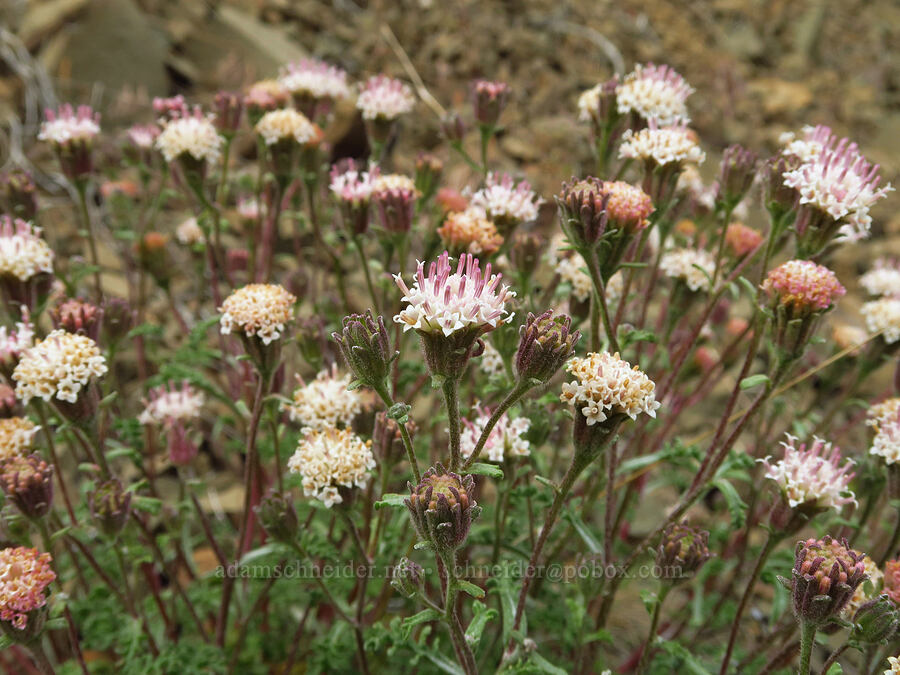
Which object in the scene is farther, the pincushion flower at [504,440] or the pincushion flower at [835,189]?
the pincushion flower at [504,440]

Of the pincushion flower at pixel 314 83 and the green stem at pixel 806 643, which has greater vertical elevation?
the pincushion flower at pixel 314 83

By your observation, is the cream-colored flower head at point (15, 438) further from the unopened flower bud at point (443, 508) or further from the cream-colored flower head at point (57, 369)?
the unopened flower bud at point (443, 508)

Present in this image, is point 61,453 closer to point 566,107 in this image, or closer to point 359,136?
point 359,136

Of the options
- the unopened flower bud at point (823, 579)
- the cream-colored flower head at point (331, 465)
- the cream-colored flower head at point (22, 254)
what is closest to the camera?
the unopened flower bud at point (823, 579)

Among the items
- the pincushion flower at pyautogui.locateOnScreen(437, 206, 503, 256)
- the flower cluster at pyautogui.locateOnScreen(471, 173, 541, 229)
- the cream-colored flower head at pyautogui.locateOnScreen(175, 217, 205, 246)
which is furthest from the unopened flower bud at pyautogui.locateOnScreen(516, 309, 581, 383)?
the cream-colored flower head at pyautogui.locateOnScreen(175, 217, 205, 246)

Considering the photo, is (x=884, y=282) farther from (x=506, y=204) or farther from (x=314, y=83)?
(x=314, y=83)

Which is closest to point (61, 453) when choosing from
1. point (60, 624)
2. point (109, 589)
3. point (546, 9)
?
point (109, 589)

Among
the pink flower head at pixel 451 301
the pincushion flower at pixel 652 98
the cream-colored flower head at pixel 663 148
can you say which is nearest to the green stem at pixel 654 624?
the pink flower head at pixel 451 301

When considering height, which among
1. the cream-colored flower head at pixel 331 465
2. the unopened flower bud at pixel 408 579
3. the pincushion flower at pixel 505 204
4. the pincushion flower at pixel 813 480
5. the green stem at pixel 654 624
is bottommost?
the green stem at pixel 654 624
